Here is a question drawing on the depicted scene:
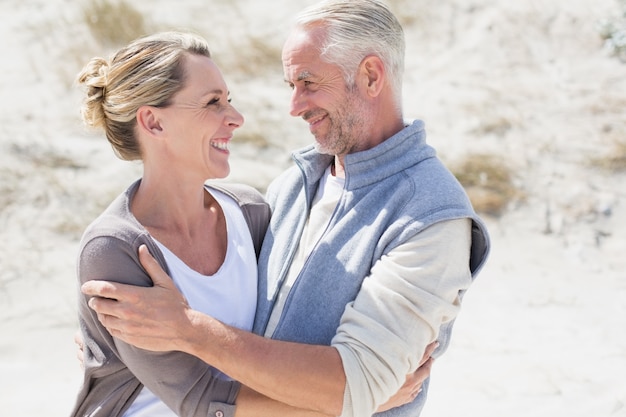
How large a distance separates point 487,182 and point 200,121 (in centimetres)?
439

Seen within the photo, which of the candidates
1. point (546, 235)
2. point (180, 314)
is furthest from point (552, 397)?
point (180, 314)

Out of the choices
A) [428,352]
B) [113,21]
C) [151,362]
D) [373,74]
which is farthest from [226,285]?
[113,21]

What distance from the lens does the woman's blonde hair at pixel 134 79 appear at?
227cm

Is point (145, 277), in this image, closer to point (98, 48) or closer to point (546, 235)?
point (546, 235)

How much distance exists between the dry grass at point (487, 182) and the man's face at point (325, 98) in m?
3.81

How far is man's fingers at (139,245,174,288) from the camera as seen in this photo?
6.95 ft

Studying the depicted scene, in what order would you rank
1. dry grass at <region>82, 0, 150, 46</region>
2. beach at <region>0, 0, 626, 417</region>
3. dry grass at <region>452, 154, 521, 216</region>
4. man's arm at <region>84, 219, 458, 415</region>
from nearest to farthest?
1. man's arm at <region>84, 219, 458, 415</region>
2. beach at <region>0, 0, 626, 417</region>
3. dry grass at <region>452, 154, 521, 216</region>
4. dry grass at <region>82, 0, 150, 46</region>

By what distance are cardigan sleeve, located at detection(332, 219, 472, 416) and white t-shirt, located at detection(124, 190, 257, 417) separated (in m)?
0.35

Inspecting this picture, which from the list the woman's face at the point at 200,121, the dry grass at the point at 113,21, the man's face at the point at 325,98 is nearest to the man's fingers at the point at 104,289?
the woman's face at the point at 200,121

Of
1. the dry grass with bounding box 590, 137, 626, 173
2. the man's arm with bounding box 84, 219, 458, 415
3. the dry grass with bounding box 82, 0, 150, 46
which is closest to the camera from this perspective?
the man's arm with bounding box 84, 219, 458, 415

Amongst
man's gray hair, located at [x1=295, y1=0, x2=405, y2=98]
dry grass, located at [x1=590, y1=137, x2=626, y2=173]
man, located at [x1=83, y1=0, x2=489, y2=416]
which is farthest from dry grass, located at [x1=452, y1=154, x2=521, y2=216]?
man's gray hair, located at [x1=295, y1=0, x2=405, y2=98]

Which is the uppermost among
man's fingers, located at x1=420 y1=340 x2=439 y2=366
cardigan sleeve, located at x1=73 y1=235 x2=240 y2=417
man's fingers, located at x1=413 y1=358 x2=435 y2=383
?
cardigan sleeve, located at x1=73 y1=235 x2=240 y2=417

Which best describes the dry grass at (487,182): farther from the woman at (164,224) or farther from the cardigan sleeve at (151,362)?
the cardigan sleeve at (151,362)

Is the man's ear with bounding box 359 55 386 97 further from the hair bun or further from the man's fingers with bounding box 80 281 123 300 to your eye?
the man's fingers with bounding box 80 281 123 300
